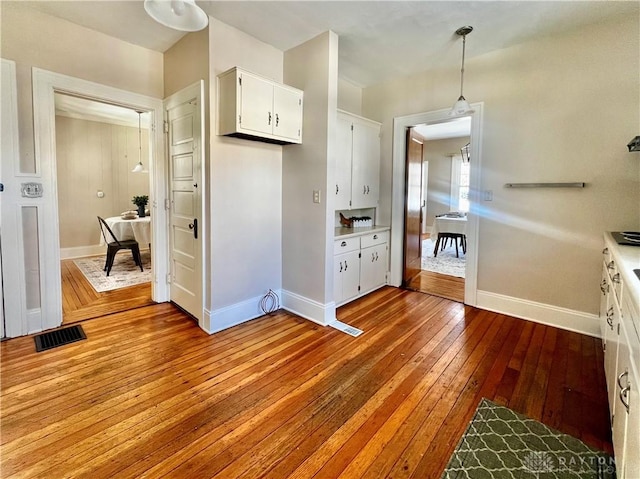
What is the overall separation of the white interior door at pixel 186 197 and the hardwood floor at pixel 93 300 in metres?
0.52

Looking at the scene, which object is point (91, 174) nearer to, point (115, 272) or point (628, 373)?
point (115, 272)

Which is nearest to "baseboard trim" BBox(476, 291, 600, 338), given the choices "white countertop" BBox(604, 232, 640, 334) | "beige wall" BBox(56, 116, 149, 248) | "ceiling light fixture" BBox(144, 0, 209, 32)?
"white countertop" BBox(604, 232, 640, 334)

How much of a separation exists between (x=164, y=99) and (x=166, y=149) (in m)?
0.51

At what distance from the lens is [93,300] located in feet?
11.6

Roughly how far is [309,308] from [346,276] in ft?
1.92

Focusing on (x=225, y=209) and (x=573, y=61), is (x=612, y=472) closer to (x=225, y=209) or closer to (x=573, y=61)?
(x=225, y=209)

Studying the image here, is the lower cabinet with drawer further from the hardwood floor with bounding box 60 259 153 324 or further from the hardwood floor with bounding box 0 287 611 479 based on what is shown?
the hardwood floor with bounding box 60 259 153 324

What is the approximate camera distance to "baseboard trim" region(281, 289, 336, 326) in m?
3.04

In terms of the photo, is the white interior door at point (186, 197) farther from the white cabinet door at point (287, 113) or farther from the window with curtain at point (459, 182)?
the window with curtain at point (459, 182)

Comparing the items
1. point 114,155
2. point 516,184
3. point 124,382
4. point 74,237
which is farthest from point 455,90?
point 74,237

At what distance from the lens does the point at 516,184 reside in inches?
123

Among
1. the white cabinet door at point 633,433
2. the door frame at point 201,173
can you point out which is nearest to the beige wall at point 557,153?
the white cabinet door at point 633,433

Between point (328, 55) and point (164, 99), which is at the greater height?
point (328, 55)

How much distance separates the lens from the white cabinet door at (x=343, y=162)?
3514 millimetres
